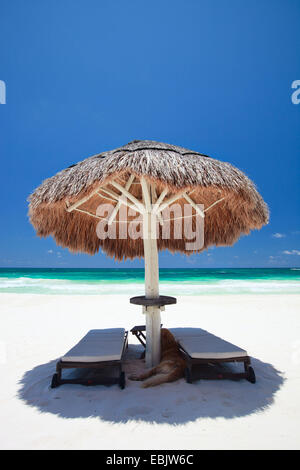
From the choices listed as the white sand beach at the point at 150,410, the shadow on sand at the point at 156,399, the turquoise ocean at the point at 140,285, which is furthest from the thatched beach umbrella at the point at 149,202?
the turquoise ocean at the point at 140,285

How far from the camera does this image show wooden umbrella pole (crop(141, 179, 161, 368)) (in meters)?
2.80

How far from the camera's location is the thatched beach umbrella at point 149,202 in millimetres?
2373

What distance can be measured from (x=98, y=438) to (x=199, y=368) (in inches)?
58.0

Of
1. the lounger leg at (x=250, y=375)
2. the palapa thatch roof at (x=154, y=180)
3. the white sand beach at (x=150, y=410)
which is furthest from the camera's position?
the lounger leg at (x=250, y=375)

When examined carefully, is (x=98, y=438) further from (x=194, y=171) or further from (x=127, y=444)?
(x=194, y=171)

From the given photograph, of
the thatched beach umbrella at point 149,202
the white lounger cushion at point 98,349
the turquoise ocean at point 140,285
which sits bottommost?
the turquoise ocean at point 140,285

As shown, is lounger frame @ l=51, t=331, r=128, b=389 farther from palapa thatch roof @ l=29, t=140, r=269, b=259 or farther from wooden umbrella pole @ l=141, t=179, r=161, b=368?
palapa thatch roof @ l=29, t=140, r=269, b=259

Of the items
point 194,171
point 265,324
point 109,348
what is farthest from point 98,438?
point 265,324

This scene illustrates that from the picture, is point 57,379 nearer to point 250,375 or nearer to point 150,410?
point 150,410

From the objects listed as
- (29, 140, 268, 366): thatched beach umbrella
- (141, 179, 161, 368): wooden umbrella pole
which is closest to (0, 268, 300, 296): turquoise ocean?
(29, 140, 268, 366): thatched beach umbrella

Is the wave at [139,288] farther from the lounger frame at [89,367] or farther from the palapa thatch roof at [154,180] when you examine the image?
the lounger frame at [89,367]

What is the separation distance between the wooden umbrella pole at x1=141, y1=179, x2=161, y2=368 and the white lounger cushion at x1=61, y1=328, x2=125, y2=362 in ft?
1.11

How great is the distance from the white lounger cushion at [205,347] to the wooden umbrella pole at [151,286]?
0.32 meters

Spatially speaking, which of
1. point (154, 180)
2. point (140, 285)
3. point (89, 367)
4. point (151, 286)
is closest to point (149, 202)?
point (154, 180)
